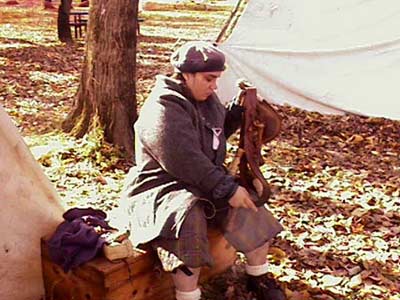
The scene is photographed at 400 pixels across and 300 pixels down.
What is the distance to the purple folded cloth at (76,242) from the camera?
2.71 meters

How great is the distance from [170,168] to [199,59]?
0.50 metres

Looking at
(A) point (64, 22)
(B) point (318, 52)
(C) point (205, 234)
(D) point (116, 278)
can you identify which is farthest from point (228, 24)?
A: (A) point (64, 22)

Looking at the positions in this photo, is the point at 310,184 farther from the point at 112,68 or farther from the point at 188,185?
the point at 188,185

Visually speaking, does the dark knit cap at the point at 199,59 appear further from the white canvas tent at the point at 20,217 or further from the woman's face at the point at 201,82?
the white canvas tent at the point at 20,217

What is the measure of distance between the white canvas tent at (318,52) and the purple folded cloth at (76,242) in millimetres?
4447

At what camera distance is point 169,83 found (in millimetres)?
2846

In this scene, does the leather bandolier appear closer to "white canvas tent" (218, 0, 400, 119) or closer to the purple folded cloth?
the purple folded cloth

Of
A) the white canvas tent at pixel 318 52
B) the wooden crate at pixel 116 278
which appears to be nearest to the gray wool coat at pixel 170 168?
the wooden crate at pixel 116 278

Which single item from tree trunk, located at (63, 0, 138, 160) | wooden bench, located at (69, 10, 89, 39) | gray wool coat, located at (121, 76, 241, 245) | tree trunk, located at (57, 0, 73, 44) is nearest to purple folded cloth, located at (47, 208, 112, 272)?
gray wool coat, located at (121, 76, 241, 245)

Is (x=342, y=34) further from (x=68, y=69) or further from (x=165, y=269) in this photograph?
(x=165, y=269)

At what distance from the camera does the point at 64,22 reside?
1272 cm

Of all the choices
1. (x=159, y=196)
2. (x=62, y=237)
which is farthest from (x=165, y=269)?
(x=62, y=237)

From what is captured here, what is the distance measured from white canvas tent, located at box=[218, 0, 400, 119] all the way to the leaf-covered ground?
14.0 inches

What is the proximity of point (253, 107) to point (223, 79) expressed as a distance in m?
4.20
